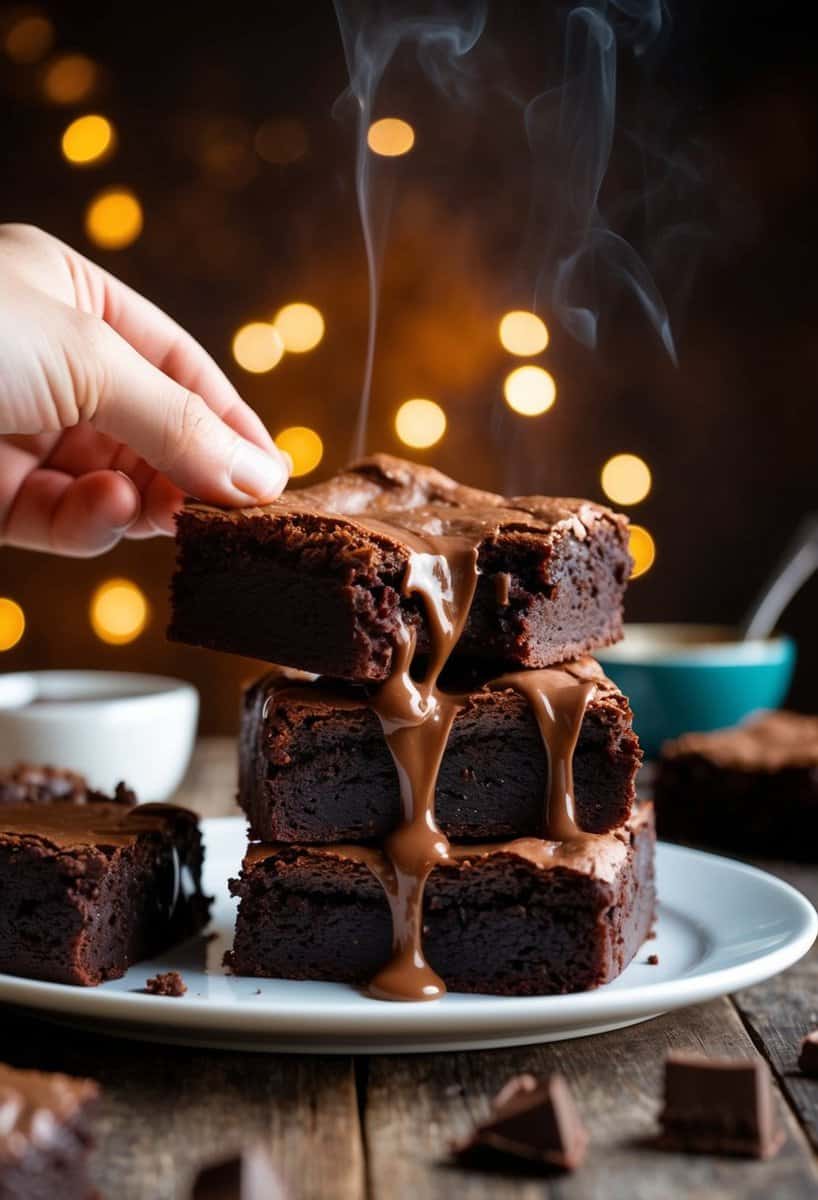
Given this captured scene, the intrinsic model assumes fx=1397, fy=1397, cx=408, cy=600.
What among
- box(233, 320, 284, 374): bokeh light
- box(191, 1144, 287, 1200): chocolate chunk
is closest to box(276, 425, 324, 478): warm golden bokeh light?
box(233, 320, 284, 374): bokeh light

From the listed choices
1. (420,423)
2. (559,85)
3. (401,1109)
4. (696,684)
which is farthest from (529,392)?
(401,1109)

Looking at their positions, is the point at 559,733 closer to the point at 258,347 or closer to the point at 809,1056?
the point at 809,1056

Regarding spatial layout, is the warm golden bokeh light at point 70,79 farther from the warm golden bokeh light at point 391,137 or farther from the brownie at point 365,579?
the brownie at point 365,579

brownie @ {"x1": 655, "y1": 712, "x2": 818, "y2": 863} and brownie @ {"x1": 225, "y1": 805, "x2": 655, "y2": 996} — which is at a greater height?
brownie @ {"x1": 225, "y1": 805, "x2": 655, "y2": 996}

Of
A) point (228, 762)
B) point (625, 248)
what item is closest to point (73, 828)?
point (228, 762)

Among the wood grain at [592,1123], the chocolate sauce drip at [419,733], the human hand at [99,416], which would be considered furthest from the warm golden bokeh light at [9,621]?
the wood grain at [592,1123]

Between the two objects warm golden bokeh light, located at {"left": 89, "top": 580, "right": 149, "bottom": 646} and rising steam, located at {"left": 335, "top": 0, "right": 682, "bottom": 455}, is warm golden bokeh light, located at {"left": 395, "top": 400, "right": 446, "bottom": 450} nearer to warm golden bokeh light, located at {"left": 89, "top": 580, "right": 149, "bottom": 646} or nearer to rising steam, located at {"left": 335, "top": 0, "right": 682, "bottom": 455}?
rising steam, located at {"left": 335, "top": 0, "right": 682, "bottom": 455}
